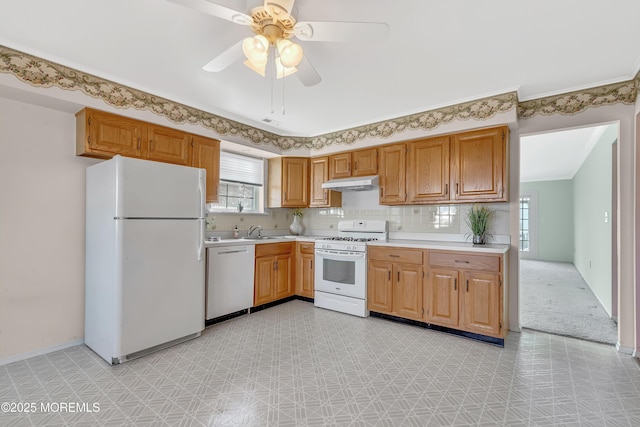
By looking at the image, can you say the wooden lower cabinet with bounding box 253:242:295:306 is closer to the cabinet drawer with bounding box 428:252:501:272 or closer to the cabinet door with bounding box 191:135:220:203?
the cabinet door with bounding box 191:135:220:203

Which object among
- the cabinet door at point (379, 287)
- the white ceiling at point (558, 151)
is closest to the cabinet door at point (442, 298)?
the cabinet door at point (379, 287)

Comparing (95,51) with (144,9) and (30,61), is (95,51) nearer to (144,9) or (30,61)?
(30,61)

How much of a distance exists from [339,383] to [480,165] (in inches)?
103

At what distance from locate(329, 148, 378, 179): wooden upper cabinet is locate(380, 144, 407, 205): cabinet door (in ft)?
0.44

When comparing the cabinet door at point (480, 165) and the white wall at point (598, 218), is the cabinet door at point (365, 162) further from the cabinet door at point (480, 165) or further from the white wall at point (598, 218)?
the white wall at point (598, 218)

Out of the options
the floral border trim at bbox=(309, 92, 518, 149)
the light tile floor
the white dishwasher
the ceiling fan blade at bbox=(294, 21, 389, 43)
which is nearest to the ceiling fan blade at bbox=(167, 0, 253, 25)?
the ceiling fan blade at bbox=(294, 21, 389, 43)

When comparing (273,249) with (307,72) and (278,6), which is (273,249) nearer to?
(307,72)

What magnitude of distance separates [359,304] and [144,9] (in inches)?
135

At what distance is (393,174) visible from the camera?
12.8ft

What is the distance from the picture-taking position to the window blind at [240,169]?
169 inches

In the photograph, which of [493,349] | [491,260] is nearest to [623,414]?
[493,349]

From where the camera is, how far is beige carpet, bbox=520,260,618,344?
3270mm

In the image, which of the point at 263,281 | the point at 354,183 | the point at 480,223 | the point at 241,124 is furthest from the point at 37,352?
the point at 480,223

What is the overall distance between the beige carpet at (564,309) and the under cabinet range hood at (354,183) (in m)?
2.44
